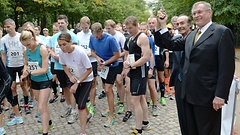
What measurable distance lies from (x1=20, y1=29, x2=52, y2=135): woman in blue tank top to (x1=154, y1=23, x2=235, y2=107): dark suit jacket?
236cm

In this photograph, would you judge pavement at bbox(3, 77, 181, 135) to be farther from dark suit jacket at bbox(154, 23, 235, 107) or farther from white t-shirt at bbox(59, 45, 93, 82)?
dark suit jacket at bbox(154, 23, 235, 107)

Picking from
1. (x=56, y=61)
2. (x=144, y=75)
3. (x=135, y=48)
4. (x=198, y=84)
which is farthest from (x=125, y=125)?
(x=198, y=84)

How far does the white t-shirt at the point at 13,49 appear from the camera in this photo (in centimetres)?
551

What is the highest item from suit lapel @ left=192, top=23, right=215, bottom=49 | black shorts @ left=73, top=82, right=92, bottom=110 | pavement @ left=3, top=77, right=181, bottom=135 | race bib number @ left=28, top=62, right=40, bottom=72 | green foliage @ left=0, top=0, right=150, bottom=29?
green foliage @ left=0, top=0, right=150, bottom=29

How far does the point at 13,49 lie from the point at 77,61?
2.35 m

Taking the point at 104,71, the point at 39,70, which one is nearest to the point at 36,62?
the point at 39,70

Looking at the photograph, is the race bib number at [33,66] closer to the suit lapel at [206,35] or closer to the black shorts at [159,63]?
the suit lapel at [206,35]

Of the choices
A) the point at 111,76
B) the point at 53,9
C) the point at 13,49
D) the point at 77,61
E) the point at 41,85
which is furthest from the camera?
the point at 53,9

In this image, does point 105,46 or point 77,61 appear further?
point 105,46

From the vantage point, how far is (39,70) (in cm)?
400

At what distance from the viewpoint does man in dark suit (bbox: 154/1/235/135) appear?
250cm

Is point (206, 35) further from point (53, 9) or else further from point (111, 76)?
point (53, 9)

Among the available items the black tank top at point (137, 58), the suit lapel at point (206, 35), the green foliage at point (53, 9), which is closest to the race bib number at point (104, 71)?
the black tank top at point (137, 58)

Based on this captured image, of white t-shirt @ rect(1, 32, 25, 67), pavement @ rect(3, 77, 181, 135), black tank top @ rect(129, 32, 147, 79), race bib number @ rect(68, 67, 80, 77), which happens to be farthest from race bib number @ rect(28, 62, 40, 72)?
black tank top @ rect(129, 32, 147, 79)
